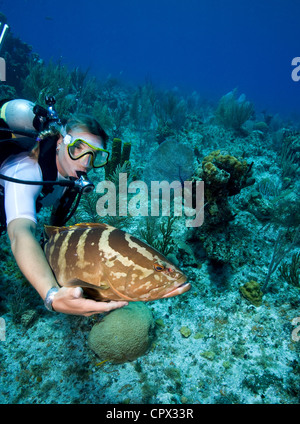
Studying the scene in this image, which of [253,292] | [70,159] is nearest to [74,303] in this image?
[70,159]

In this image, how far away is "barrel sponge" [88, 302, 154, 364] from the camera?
287 centimetres

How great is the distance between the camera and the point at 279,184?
720cm

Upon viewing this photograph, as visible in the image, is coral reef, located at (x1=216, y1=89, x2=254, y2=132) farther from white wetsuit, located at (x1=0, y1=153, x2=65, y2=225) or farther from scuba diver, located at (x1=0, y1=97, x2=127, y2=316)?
white wetsuit, located at (x1=0, y1=153, x2=65, y2=225)

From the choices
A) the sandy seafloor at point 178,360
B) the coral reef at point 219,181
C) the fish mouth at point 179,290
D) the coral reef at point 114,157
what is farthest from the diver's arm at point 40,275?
the coral reef at point 114,157

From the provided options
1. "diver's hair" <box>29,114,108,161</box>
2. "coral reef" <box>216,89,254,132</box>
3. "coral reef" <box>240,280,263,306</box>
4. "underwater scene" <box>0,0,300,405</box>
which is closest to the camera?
"underwater scene" <box>0,0,300,405</box>

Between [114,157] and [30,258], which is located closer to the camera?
[30,258]

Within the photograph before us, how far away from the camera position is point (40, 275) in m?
1.48

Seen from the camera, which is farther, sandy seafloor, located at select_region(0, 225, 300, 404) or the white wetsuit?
sandy seafloor, located at select_region(0, 225, 300, 404)

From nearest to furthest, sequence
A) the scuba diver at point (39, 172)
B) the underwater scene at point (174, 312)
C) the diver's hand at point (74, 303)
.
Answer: the diver's hand at point (74, 303) < the scuba diver at point (39, 172) < the underwater scene at point (174, 312)

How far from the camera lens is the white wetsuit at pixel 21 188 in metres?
1.77

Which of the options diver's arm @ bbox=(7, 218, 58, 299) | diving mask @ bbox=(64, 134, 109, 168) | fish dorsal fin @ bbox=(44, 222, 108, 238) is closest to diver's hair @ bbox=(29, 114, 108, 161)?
diving mask @ bbox=(64, 134, 109, 168)

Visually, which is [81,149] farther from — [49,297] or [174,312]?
[174,312]

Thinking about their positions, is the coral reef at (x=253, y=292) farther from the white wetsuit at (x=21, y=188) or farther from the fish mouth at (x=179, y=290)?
the white wetsuit at (x=21, y=188)

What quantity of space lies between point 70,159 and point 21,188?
2.88 feet
